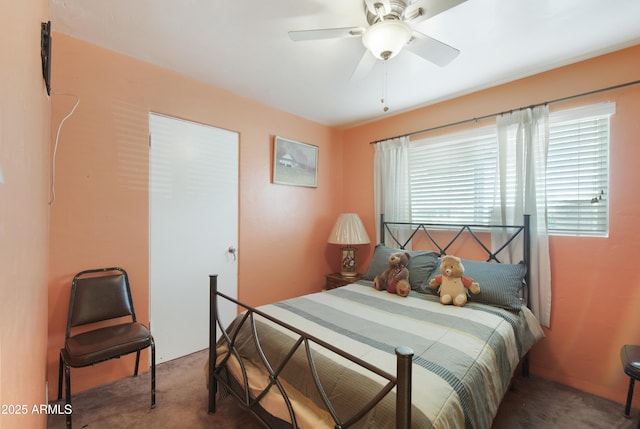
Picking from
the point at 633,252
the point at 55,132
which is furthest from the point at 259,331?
the point at 633,252

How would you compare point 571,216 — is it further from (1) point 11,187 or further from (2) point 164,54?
(2) point 164,54

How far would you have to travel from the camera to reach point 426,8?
132cm

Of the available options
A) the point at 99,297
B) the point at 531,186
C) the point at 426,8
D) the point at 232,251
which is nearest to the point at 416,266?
the point at 531,186

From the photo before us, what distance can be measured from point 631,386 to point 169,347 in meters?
3.36

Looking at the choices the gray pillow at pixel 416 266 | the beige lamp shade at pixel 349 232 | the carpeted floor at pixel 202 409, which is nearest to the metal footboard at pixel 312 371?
the carpeted floor at pixel 202 409

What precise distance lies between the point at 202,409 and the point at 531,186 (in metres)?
3.00

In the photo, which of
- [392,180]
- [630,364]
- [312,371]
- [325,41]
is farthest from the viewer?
[392,180]

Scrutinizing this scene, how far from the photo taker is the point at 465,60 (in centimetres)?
215

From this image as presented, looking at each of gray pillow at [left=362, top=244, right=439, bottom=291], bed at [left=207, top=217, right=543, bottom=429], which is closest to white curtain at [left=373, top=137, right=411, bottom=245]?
gray pillow at [left=362, top=244, right=439, bottom=291]

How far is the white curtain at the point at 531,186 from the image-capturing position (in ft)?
7.25

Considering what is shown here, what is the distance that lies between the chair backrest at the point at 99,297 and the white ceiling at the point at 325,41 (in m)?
1.70

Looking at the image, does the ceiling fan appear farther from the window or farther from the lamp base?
the lamp base

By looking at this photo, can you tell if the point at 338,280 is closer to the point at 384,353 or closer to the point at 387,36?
the point at 384,353

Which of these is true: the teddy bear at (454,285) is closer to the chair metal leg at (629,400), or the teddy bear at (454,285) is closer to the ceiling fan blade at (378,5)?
the chair metal leg at (629,400)
